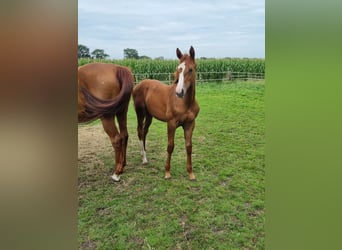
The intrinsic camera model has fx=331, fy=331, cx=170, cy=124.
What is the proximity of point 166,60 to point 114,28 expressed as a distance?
0.88ft

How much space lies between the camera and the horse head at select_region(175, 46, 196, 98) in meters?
1.35

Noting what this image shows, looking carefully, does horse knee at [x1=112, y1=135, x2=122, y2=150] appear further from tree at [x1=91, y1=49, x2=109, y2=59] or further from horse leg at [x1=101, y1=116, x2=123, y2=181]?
tree at [x1=91, y1=49, x2=109, y2=59]

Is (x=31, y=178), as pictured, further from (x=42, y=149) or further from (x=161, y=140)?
(x=161, y=140)

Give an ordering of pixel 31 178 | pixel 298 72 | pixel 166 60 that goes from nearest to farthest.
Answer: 1. pixel 31 178
2. pixel 298 72
3. pixel 166 60

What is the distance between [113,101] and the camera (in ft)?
4.66

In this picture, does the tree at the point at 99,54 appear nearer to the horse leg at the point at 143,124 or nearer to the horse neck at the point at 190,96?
the horse leg at the point at 143,124

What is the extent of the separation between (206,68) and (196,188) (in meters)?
0.51

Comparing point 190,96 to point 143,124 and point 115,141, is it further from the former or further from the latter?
point 115,141

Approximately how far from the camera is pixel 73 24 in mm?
1279

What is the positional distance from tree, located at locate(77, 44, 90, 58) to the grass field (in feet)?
0.96

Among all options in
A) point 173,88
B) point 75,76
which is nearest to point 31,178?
point 75,76

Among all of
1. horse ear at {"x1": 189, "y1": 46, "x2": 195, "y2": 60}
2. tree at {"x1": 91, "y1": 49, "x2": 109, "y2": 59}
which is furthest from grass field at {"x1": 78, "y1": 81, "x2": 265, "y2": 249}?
tree at {"x1": 91, "y1": 49, "x2": 109, "y2": 59}

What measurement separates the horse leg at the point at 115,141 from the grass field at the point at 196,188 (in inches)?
1.1

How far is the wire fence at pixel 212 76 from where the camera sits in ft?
4.63
